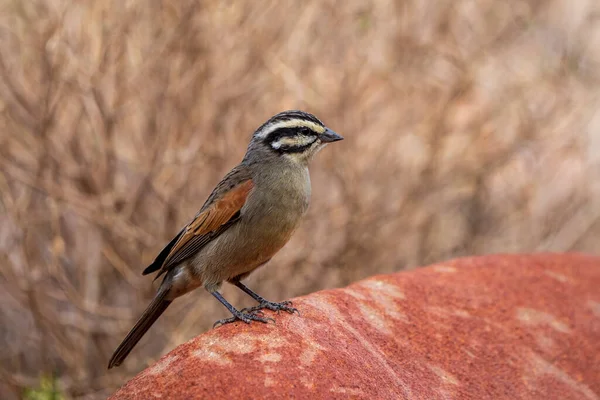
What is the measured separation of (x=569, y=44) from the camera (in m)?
9.66

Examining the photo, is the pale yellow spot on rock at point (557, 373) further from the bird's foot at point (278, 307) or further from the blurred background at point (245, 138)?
the blurred background at point (245, 138)

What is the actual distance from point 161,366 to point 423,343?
4.58ft

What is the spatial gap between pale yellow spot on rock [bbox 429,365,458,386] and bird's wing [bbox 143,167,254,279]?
1.45m

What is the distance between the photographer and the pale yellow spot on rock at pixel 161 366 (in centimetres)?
336

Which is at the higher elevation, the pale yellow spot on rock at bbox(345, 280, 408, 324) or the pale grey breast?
the pale grey breast

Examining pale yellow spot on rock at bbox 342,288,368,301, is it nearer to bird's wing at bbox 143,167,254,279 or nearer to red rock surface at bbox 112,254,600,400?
red rock surface at bbox 112,254,600,400

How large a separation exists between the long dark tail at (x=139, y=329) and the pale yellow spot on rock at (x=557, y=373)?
2.17 metres

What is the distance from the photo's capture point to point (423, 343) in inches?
162

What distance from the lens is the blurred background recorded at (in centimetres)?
714

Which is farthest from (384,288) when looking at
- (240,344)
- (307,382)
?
(307,382)

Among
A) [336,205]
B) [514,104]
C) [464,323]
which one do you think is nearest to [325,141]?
[464,323]

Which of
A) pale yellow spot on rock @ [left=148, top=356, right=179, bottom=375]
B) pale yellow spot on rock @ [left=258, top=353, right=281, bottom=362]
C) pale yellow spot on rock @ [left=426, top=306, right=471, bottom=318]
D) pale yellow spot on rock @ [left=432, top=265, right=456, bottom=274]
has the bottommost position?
pale yellow spot on rock @ [left=426, top=306, right=471, bottom=318]

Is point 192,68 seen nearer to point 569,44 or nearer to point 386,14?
point 386,14

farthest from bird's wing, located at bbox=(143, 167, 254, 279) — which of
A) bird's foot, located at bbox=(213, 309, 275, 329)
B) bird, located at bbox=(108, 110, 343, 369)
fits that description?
bird's foot, located at bbox=(213, 309, 275, 329)
